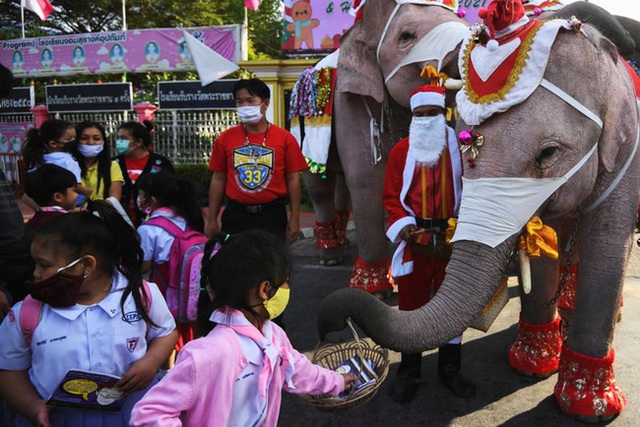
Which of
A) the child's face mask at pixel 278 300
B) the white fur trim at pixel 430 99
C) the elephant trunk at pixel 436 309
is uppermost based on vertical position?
the white fur trim at pixel 430 99

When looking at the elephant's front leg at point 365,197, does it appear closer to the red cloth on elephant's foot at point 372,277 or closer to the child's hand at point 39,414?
the red cloth on elephant's foot at point 372,277

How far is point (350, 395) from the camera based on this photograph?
191cm

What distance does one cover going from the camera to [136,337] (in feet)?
6.11

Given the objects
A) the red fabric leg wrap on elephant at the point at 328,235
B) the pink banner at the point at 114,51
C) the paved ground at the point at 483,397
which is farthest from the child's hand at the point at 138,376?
the pink banner at the point at 114,51

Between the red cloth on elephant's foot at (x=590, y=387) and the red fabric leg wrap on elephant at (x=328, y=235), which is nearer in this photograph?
the red cloth on elephant's foot at (x=590, y=387)

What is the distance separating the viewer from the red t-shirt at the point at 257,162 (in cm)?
376

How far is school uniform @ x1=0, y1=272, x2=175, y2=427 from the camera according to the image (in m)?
1.73

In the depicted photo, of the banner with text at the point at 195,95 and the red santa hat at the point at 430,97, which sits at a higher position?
the red santa hat at the point at 430,97

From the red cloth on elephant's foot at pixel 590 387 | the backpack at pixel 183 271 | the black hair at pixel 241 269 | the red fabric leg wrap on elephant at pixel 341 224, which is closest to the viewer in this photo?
the black hair at pixel 241 269

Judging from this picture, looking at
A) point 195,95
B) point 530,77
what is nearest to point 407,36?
point 530,77

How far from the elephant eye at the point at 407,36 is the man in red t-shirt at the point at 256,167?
3.66 ft

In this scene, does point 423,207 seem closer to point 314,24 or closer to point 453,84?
point 453,84

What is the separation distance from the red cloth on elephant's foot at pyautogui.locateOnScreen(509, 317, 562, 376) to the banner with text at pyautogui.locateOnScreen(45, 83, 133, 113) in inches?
469

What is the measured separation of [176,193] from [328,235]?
3368 mm
